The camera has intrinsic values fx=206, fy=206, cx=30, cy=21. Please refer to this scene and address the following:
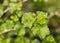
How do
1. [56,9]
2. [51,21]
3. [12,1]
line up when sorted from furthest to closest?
[51,21] → [56,9] → [12,1]

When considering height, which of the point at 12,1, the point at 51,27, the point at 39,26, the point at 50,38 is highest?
the point at 12,1

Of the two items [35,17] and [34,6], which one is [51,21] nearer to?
[34,6]

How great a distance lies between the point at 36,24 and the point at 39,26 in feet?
0.09

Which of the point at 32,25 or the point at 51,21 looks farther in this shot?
the point at 51,21

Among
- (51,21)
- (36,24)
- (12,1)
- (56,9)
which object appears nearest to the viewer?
(36,24)

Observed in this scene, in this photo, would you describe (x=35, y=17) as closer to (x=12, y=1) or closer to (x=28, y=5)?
(x=12, y=1)

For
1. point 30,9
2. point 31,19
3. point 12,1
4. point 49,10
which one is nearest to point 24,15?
point 31,19

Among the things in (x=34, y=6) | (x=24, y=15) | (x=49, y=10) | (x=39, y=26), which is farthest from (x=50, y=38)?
(x=34, y=6)

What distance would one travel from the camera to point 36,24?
1504mm

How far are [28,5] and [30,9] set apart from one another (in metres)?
0.06

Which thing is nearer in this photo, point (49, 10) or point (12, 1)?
point (12, 1)

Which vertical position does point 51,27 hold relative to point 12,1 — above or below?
below

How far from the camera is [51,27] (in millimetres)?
2311

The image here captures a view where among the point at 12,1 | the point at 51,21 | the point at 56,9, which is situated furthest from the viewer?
the point at 51,21
